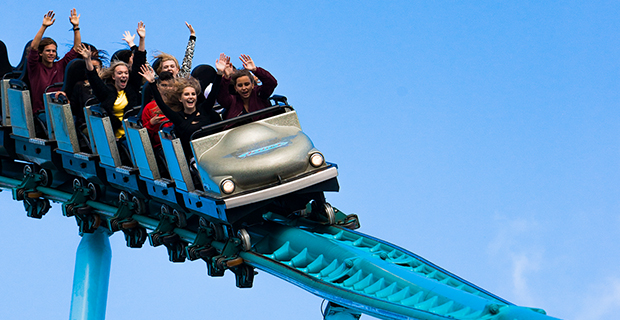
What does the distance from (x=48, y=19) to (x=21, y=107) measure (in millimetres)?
763

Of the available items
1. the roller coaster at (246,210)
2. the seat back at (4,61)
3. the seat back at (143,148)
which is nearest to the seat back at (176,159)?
the roller coaster at (246,210)

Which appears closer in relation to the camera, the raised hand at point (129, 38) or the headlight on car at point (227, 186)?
the headlight on car at point (227, 186)

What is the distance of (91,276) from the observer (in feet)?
26.7

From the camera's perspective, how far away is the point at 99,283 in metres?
8.12

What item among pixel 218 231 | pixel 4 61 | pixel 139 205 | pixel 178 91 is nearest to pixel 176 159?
pixel 178 91

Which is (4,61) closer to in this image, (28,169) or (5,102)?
(5,102)

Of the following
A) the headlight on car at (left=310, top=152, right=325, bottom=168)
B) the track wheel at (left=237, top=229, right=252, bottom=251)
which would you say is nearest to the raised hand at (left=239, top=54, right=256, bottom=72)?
the headlight on car at (left=310, top=152, right=325, bottom=168)

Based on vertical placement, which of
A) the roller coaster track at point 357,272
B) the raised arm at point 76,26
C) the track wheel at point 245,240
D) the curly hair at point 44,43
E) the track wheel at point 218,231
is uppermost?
the raised arm at point 76,26

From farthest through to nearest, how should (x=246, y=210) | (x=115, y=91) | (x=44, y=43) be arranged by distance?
(x=44, y=43)
(x=115, y=91)
(x=246, y=210)

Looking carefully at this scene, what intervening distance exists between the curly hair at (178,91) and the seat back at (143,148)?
1.11ft

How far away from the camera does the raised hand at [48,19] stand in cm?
802

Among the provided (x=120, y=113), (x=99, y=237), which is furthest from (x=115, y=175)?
(x=99, y=237)

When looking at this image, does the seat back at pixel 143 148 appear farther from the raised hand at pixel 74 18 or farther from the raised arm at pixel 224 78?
the raised hand at pixel 74 18

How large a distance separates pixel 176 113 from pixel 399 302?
86.6 inches
